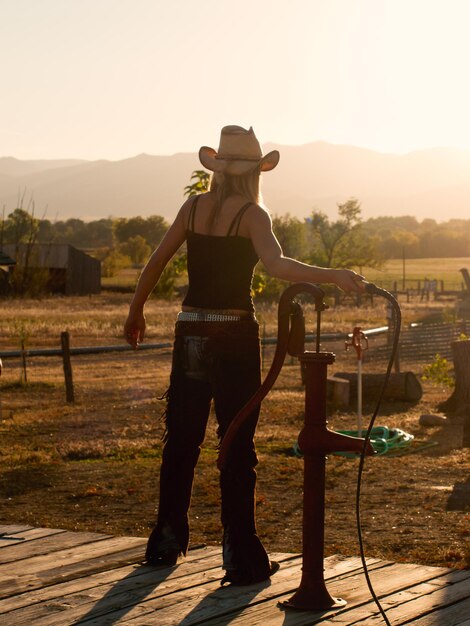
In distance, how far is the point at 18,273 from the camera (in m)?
59.5

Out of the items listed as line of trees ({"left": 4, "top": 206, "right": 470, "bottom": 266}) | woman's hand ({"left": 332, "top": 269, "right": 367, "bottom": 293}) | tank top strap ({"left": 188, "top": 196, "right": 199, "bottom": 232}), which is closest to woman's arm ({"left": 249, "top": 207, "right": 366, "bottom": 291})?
woman's hand ({"left": 332, "top": 269, "right": 367, "bottom": 293})

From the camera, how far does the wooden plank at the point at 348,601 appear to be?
384 centimetres

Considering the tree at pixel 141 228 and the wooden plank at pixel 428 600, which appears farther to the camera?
the tree at pixel 141 228

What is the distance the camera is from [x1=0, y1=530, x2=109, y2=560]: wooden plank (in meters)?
4.76

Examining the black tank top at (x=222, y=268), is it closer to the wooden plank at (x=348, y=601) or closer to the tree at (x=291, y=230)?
the wooden plank at (x=348, y=601)

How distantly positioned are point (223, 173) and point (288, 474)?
553 centimetres

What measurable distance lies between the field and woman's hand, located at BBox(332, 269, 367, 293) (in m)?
2.54

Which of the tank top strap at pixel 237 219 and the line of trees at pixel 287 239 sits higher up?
the line of trees at pixel 287 239

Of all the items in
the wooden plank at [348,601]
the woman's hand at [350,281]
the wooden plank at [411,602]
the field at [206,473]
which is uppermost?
the woman's hand at [350,281]

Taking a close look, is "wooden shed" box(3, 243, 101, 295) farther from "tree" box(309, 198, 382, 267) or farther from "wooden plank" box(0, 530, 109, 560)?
"wooden plank" box(0, 530, 109, 560)

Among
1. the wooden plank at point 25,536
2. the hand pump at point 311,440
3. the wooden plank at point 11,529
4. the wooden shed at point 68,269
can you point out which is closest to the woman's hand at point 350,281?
the hand pump at point 311,440

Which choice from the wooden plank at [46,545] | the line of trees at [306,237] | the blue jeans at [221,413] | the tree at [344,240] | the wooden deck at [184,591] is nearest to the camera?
the wooden deck at [184,591]

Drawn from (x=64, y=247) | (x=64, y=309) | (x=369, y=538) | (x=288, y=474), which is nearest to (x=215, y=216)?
(x=369, y=538)

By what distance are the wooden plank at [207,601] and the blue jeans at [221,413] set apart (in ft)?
0.41
